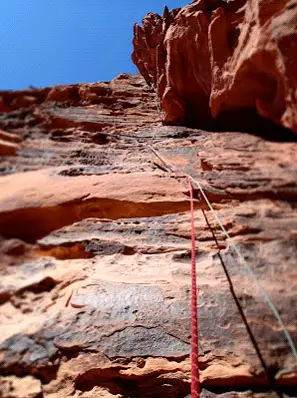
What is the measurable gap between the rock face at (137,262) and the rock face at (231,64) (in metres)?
0.58

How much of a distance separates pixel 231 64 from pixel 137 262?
3.19m

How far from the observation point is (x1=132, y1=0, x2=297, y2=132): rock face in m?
3.26

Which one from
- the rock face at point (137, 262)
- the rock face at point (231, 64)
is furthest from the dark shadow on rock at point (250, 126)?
the rock face at point (137, 262)

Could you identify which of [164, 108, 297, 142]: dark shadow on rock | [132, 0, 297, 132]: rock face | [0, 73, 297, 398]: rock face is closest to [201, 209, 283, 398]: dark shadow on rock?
[0, 73, 297, 398]: rock face

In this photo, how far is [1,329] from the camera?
254cm

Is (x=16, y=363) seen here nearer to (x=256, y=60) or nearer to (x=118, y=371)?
(x=118, y=371)

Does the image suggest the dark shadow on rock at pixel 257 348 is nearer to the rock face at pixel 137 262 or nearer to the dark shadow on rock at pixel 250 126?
the rock face at pixel 137 262

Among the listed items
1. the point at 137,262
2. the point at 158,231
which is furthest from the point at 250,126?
the point at 137,262

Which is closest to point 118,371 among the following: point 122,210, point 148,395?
point 148,395

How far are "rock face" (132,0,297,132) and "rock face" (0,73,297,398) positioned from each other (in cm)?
58

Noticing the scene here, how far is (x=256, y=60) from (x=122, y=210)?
2.47m

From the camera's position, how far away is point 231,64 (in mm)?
4328

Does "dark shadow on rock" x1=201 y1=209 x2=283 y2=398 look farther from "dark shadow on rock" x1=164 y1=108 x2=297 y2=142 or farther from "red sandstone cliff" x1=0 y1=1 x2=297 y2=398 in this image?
"dark shadow on rock" x1=164 y1=108 x2=297 y2=142

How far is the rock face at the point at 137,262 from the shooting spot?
7.14 feet
